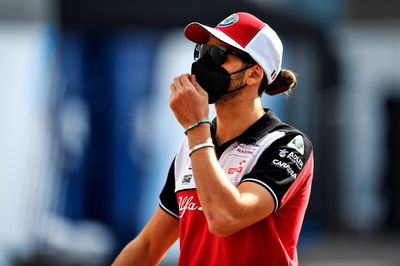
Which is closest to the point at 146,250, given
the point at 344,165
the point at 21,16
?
the point at 21,16

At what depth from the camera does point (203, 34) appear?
3.66 meters

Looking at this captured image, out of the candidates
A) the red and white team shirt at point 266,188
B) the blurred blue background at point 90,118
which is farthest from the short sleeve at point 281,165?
the blurred blue background at point 90,118

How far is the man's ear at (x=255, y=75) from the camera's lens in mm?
3570

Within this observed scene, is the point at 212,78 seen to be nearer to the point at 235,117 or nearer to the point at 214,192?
the point at 235,117

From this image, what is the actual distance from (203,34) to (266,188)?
796 mm

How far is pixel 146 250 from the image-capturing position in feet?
12.7

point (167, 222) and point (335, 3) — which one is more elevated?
point (167, 222)

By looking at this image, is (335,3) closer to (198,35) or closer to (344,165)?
(344,165)

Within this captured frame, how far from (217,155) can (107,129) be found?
6.31 m

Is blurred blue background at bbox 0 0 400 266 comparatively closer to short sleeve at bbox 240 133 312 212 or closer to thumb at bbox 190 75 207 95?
thumb at bbox 190 75 207 95

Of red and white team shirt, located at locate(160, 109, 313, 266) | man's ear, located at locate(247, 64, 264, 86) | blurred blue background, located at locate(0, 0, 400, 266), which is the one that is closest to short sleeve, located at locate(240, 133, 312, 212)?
red and white team shirt, located at locate(160, 109, 313, 266)

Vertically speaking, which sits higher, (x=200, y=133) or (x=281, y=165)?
(x=200, y=133)

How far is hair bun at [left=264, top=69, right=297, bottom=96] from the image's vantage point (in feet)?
12.4

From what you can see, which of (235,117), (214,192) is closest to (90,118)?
(235,117)
